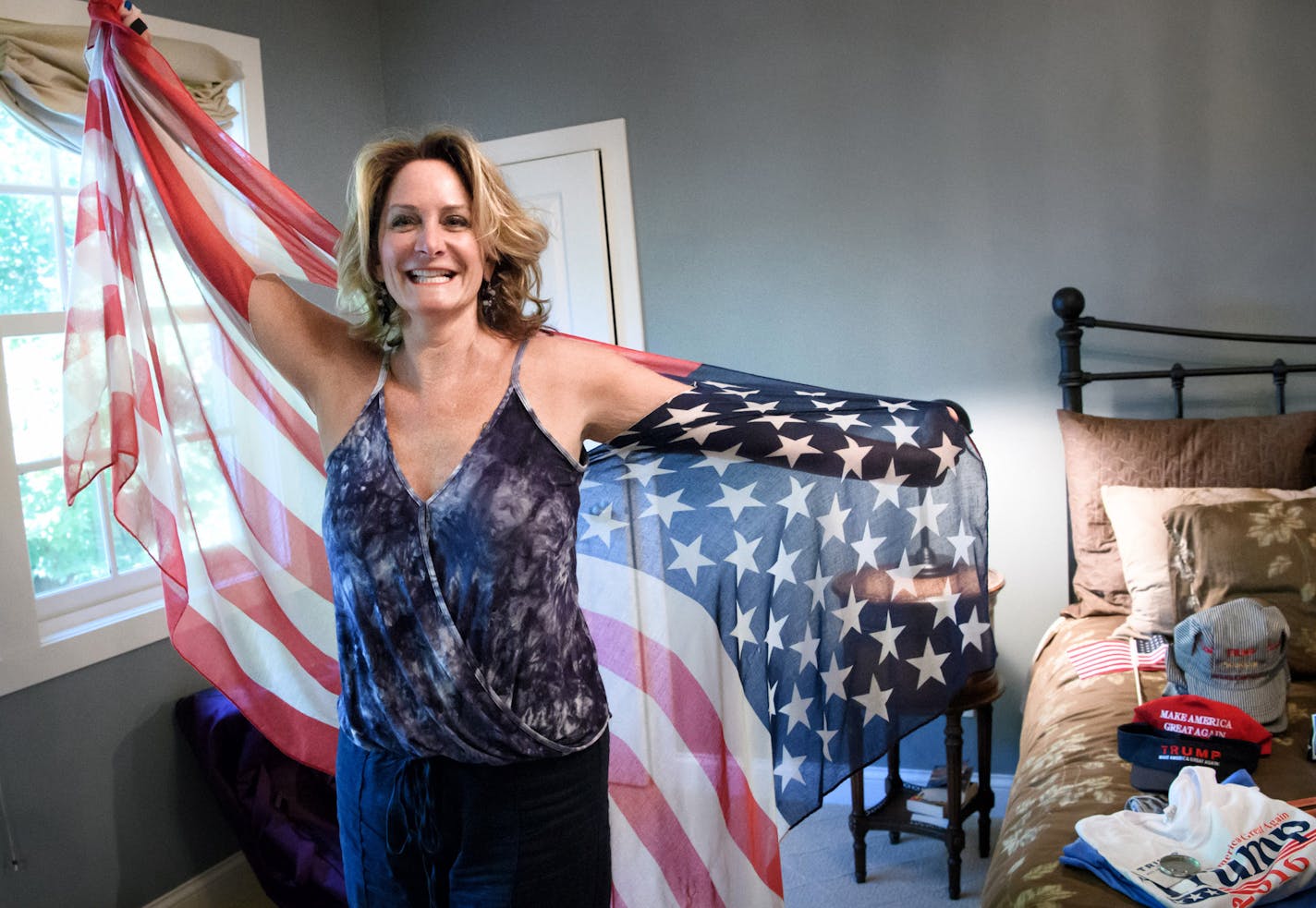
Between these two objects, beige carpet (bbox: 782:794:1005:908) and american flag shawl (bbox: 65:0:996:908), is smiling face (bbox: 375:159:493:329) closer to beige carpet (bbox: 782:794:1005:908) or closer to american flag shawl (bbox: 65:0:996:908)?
american flag shawl (bbox: 65:0:996:908)

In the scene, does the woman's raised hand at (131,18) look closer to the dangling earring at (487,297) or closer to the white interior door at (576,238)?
the dangling earring at (487,297)

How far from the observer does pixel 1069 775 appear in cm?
228

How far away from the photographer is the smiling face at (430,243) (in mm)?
1504

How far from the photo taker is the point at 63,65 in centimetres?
292

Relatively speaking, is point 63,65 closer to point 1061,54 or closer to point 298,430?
point 298,430

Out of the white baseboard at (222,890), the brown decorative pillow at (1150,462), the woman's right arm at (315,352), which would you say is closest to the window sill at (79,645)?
the white baseboard at (222,890)

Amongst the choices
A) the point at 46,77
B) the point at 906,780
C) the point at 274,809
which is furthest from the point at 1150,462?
the point at 46,77

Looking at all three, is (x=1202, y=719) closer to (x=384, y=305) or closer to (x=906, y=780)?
(x=906, y=780)

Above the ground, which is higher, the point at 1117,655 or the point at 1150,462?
the point at 1150,462

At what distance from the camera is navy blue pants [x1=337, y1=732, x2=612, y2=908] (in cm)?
142

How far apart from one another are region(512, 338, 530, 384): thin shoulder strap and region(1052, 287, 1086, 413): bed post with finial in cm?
215

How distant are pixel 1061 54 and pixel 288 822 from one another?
3.04 metres

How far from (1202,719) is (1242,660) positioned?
0.82 feet

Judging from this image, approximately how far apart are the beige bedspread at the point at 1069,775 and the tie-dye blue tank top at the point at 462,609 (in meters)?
0.91
